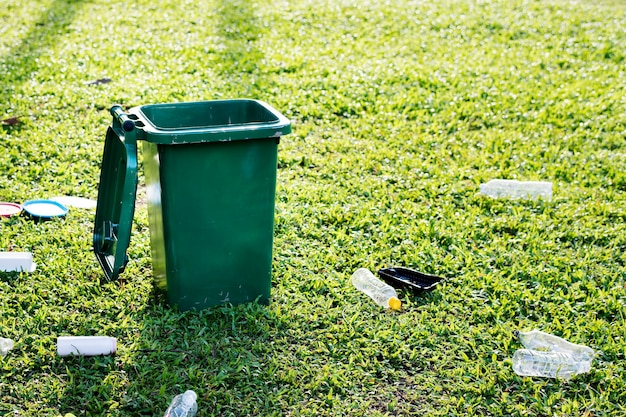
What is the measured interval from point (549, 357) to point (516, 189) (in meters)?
1.85

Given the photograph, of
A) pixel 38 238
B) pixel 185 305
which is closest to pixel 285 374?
pixel 185 305

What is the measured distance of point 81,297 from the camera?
3375 millimetres

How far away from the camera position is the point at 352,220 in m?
4.27

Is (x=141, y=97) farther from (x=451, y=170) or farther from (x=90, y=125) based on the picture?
(x=451, y=170)

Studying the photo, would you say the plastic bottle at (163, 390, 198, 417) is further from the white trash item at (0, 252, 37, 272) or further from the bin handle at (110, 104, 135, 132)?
the white trash item at (0, 252, 37, 272)

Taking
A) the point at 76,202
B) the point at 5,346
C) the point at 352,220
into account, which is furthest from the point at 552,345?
the point at 76,202

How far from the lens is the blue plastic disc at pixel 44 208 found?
13.4 ft

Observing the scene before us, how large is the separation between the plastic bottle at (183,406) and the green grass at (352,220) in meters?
0.06

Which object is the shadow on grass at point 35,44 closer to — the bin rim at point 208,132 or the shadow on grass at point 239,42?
the shadow on grass at point 239,42

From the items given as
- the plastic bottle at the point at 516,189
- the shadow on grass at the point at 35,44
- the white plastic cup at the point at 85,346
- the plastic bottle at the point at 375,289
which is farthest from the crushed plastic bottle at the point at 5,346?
the shadow on grass at the point at 35,44

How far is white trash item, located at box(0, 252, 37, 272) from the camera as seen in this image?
352 cm

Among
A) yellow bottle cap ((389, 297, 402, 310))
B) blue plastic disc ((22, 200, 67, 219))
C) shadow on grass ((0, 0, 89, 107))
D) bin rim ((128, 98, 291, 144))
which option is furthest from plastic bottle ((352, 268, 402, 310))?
shadow on grass ((0, 0, 89, 107))

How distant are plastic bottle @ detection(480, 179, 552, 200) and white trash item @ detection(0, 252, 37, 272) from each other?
2832 mm

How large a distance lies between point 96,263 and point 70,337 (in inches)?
28.8
